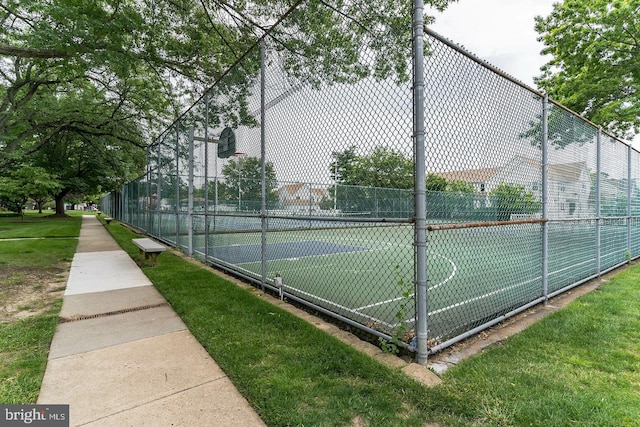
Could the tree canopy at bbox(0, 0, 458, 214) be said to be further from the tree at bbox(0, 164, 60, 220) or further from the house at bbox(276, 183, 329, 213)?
the tree at bbox(0, 164, 60, 220)

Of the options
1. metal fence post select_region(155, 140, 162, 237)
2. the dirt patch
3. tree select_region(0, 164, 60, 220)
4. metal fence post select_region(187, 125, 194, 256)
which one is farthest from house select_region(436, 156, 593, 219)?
tree select_region(0, 164, 60, 220)

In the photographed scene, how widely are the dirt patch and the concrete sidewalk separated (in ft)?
1.15

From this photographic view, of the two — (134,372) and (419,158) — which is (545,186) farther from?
(134,372)

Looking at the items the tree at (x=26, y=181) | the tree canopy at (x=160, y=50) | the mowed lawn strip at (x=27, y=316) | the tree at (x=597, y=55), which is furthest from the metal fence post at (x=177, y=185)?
the tree at (x=26, y=181)

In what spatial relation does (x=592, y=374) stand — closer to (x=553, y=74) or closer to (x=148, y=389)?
(x=148, y=389)

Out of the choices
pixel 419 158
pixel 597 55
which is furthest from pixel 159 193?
pixel 597 55

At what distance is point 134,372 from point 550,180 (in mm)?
4901

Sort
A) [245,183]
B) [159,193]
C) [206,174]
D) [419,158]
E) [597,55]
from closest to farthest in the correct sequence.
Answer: [419,158]
[245,183]
[206,174]
[159,193]
[597,55]

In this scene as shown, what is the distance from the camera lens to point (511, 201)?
11.6ft

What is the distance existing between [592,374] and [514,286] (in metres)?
1.55

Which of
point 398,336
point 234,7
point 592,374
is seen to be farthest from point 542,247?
point 234,7

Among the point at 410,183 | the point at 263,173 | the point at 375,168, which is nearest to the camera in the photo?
the point at 410,183

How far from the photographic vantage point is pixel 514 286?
148 inches

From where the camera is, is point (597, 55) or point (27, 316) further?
point (597, 55)
